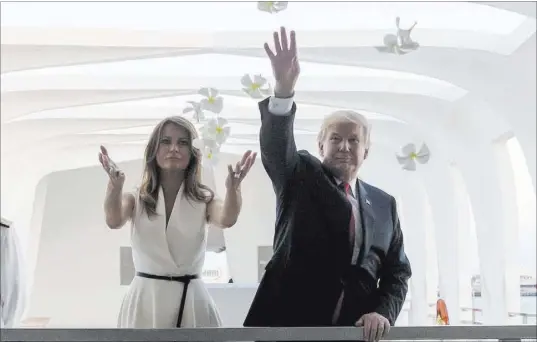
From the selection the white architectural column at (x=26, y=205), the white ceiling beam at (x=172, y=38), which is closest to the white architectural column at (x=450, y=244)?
the white ceiling beam at (x=172, y=38)

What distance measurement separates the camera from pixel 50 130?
11477 mm

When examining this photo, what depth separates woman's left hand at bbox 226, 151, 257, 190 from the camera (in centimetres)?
185

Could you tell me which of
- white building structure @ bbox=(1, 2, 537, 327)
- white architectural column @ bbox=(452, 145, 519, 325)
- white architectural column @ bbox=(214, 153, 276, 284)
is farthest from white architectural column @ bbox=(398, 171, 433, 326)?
white architectural column @ bbox=(452, 145, 519, 325)

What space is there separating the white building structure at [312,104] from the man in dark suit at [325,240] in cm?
135

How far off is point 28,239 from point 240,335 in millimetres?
13101

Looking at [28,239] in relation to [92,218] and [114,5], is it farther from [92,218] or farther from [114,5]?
[114,5]

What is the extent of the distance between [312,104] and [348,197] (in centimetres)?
793

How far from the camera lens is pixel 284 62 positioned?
1.74 metres

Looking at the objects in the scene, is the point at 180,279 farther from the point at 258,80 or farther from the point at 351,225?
the point at 258,80

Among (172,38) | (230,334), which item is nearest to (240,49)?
(172,38)

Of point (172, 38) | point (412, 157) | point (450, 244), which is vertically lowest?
point (450, 244)

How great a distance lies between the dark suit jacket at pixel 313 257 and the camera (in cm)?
183

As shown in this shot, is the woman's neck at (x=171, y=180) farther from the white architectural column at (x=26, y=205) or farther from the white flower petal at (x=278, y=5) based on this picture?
the white architectural column at (x=26, y=205)

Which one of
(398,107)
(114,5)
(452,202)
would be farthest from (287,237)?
(452,202)
